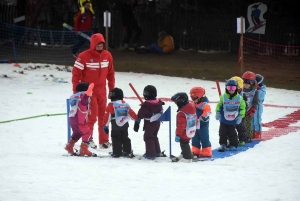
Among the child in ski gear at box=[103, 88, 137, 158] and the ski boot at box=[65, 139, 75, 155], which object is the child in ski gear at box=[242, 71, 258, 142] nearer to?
the child in ski gear at box=[103, 88, 137, 158]

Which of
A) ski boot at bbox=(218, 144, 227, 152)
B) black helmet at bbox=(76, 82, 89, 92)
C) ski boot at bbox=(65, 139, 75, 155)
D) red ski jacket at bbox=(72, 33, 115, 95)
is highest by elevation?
red ski jacket at bbox=(72, 33, 115, 95)

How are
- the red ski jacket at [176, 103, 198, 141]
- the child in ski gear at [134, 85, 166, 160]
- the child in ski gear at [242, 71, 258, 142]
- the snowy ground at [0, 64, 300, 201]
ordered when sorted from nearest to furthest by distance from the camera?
the snowy ground at [0, 64, 300, 201]
the red ski jacket at [176, 103, 198, 141]
the child in ski gear at [134, 85, 166, 160]
the child in ski gear at [242, 71, 258, 142]

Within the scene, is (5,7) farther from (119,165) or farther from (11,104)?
(119,165)

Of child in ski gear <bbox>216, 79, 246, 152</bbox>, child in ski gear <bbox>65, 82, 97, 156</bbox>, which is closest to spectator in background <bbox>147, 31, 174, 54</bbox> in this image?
child in ski gear <bbox>216, 79, 246, 152</bbox>

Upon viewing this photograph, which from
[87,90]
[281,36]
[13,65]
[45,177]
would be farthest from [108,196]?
Answer: [281,36]

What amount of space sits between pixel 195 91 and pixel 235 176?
6.47 feet

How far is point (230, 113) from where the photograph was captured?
1255 centimetres

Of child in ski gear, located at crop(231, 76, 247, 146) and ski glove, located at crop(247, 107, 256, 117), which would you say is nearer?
child in ski gear, located at crop(231, 76, 247, 146)

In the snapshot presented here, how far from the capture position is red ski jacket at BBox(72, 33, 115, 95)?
42.2 feet

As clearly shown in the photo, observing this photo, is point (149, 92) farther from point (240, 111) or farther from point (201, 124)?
point (240, 111)

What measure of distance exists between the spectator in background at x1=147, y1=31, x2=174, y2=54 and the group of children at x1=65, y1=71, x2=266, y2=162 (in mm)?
16058

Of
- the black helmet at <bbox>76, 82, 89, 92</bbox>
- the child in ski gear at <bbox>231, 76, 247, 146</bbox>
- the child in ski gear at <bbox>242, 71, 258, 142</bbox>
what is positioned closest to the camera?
the black helmet at <bbox>76, 82, 89, 92</bbox>

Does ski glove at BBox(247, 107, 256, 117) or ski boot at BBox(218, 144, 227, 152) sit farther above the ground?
ski glove at BBox(247, 107, 256, 117)

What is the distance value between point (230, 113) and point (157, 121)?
1.41 metres
